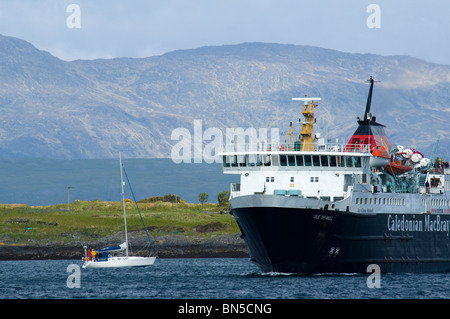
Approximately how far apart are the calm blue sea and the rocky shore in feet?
98.6

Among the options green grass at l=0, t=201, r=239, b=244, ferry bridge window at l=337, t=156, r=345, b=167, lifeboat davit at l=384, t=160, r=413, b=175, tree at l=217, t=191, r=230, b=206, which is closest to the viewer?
ferry bridge window at l=337, t=156, r=345, b=167

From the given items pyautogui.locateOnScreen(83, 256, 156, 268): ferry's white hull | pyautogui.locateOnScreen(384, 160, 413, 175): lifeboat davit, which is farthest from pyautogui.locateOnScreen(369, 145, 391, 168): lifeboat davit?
pyautogui.locateOnScreen(83, 256, 156, 268): ferry's white hull

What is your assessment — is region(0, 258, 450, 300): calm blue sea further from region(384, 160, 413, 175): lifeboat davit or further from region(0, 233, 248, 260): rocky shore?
region(0, 233, 248, 260): rocky shore

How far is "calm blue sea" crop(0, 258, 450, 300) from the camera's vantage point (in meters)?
58.9

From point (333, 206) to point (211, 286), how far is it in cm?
996

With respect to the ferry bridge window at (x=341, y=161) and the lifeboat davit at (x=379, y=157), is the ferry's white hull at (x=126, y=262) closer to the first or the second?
the lifeboat davit at (x=379, y=157)

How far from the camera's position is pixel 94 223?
421 ft

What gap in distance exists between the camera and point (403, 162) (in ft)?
257

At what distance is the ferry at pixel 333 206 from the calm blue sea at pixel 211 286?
1549mm

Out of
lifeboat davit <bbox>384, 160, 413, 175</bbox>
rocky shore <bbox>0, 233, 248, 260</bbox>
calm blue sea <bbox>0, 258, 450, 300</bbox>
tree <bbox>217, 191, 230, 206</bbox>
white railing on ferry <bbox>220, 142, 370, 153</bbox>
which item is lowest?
rocky shore <bbox>0, 233, 248, 260</bbox>

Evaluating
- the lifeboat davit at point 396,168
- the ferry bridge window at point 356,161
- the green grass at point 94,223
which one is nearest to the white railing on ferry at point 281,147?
the ferry bridge window at point 356,161

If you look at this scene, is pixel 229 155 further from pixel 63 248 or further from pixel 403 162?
pixel 63 248
